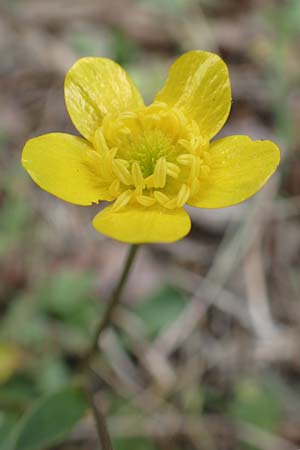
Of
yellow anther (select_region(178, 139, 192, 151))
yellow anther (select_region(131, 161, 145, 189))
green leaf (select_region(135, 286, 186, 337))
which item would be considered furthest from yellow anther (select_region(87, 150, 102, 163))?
green leaf (select_region(135, 286, 186, 337))

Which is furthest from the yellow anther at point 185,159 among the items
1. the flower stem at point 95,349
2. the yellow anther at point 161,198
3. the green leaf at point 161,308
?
the green leaf at point 161,308

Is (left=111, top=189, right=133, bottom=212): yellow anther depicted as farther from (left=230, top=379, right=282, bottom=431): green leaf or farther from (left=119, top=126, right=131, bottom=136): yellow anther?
(left=230, top=379, right=282, bottom=431): green leaf

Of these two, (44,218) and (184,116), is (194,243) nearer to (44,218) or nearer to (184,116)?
(44,218)

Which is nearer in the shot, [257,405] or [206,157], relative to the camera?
[206,157]

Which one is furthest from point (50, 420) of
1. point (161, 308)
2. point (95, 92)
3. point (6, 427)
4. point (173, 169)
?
point (161, 308)

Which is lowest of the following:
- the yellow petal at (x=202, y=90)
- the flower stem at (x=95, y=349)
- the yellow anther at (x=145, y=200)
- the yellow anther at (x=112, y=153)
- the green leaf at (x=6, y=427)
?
the green leaf at (x=6, y=427)

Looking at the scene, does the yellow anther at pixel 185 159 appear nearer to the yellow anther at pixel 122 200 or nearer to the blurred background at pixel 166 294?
the yellow anther at pixel 122 200

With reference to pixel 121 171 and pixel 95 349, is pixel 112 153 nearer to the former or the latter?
pixel 121 171
